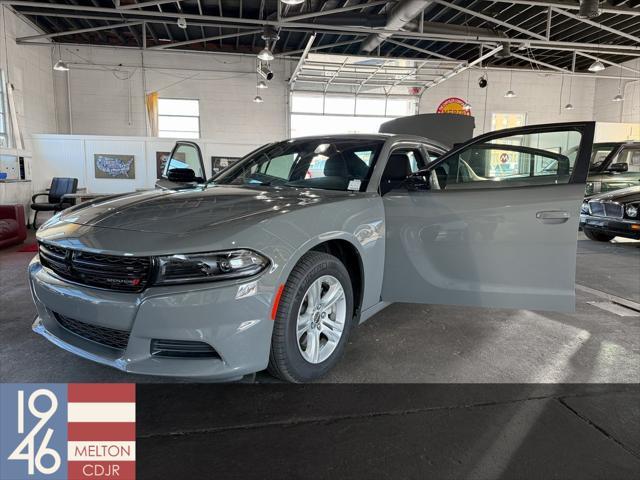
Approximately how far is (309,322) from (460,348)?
122cm

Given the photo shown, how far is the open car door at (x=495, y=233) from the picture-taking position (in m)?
2.67

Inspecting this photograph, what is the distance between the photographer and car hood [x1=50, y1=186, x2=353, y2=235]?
6.77 feet

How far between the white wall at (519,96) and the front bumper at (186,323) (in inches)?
671

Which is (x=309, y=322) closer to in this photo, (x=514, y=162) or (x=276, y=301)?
(x=276, y=301)

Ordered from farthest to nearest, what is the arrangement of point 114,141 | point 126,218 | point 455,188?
point 114,141 → point 455,188 → point 126,218

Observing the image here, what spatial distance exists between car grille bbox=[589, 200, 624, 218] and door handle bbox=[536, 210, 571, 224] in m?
5.21

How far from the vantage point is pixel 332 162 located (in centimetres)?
306

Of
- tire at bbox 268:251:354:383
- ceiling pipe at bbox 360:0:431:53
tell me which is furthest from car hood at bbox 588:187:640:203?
tire at bbox 268:251:354:383

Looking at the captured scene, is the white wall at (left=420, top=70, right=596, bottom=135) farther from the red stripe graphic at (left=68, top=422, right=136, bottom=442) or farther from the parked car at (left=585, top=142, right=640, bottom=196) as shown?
the red stripe graphic at (left=68, top=422, right=136, bottom=442)

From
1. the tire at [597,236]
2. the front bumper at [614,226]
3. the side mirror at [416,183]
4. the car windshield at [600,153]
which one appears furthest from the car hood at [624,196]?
the side mirror at [416,183]

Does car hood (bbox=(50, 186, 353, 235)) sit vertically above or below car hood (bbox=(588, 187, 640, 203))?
above

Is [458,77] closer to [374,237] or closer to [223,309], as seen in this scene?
[374,237]

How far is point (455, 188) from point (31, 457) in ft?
8.55

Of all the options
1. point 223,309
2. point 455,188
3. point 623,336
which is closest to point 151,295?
point 223,309
